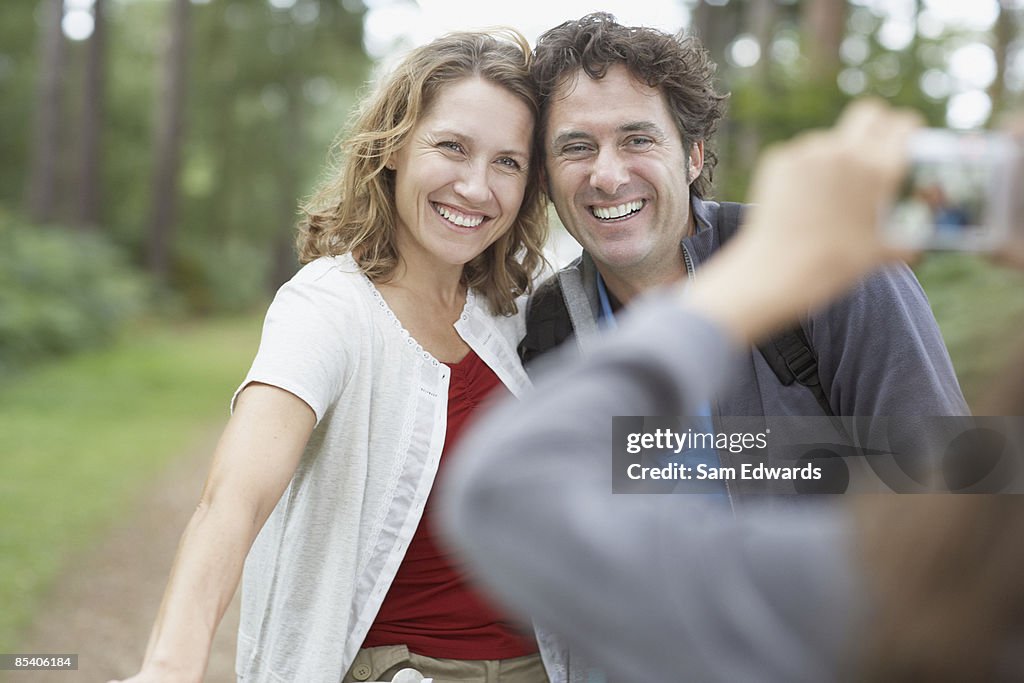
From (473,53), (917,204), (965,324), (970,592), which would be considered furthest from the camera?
(965,324)

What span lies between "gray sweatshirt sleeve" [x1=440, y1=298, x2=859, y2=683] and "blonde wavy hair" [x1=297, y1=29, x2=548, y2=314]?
4.32 ft

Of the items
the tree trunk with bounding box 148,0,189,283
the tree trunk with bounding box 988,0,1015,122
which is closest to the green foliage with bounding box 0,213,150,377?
the tree trunk with bounding box 148,0,189,283

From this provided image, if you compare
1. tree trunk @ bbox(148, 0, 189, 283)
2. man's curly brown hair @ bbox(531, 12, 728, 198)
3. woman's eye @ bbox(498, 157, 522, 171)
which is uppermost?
tree trunk @ bbox(148, 0, 189, 283)

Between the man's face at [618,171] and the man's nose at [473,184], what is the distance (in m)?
0.20

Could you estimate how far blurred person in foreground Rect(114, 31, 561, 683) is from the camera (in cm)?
170

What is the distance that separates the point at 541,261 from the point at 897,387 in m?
1.06

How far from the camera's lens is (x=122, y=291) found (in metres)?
15.1

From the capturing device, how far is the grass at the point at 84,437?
6.03 m

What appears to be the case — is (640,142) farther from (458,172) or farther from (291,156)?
(291,156)

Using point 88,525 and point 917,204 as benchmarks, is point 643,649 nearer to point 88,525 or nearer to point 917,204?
point 917,204

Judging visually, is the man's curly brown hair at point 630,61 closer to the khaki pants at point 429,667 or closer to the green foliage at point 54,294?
the khaki pants at point 429,667

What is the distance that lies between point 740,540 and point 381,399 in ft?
3.82

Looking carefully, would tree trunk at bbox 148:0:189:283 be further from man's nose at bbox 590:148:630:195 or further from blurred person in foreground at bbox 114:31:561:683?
man's nose at bbox 590:148:630:195

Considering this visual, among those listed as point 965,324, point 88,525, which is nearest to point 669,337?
point 965,324
